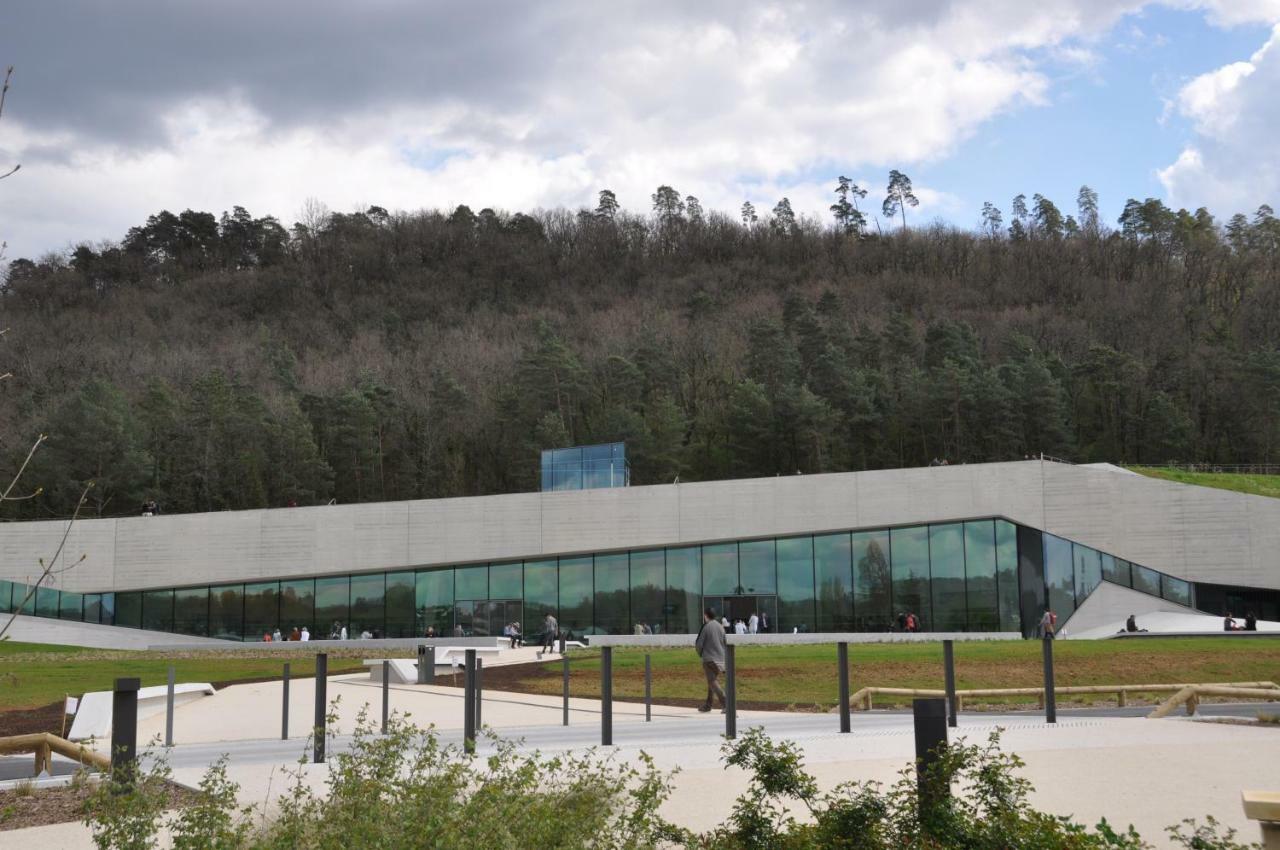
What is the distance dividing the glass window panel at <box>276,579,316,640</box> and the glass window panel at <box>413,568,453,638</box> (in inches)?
149

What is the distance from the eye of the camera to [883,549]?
42.0 meters

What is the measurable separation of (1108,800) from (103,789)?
22.2 feet

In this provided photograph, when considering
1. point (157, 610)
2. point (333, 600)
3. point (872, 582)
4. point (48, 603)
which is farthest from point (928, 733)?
point (48, 603)

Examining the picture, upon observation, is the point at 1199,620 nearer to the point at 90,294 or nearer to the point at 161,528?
the point at 161,528

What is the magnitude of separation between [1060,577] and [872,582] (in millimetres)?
6480

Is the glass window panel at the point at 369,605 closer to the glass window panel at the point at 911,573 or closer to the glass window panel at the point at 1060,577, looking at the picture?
the glass window panel at the point at 911,573

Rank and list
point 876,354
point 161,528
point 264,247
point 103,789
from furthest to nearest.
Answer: point 264,247 < point 876,354 < point 161,528 < point 103,789

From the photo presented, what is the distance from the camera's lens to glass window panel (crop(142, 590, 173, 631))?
4897 cm

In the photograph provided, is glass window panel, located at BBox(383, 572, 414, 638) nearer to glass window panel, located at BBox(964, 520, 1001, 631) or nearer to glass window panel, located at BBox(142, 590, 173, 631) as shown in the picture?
glass window panel, located at BBox(142, 590, 173, 631)

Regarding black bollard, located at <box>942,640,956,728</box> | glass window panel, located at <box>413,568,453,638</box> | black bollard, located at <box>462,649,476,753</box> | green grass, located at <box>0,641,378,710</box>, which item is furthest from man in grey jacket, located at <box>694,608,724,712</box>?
glass window panel, located at <box>413,568,453,638</box>

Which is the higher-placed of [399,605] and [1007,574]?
[1007,574]

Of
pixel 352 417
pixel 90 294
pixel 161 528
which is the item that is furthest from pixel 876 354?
pixel 90 294

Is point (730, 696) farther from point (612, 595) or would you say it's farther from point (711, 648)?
point (612, 595)

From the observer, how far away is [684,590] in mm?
43812
